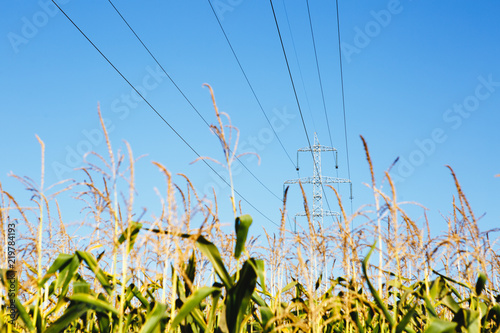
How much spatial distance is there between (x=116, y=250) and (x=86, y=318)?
2.77 ft

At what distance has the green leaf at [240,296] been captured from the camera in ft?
6.26

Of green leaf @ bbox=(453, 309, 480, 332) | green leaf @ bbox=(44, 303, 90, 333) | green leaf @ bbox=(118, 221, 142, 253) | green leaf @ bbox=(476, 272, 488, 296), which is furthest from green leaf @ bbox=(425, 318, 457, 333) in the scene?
green leaf @ bbox=(44, 303, 90, 333)

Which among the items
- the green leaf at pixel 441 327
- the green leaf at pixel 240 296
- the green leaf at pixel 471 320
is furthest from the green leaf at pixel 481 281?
the green leaf at pixel 240 296

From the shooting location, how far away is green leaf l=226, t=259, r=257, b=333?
191 centimetres

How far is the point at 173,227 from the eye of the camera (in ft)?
6.11

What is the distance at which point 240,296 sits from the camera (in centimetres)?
195

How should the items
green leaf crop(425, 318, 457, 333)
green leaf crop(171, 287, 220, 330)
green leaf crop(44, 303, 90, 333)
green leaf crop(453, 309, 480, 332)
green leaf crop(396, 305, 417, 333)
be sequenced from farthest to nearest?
green leaf crop(453, 309, 480, 332)
green leaf crop(396, 305, 417, 333)
green leaf crop(425, 318, 457, 333)
green leaf crop(44, 303, 90, 333)
green leaf crop(171, 287, 220, 330)

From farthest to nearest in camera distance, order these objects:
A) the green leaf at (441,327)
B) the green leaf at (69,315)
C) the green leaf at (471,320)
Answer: the green leaf at (471,320) → the green leaf at (441,327) → the green leaf at (69,315)

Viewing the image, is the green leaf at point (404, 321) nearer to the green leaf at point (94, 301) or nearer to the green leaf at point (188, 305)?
the green leaf at point (188, 305)

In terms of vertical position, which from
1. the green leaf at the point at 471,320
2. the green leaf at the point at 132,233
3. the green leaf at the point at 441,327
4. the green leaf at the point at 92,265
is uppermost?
the green leaf at the point at 132,233

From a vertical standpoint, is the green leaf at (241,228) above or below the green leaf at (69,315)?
above

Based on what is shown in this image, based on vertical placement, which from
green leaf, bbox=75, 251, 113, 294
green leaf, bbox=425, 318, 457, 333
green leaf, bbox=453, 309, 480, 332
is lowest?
green leaf, bbox=425, 318, 457, 333

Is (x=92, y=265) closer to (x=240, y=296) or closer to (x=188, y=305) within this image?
(x=188, y=305)

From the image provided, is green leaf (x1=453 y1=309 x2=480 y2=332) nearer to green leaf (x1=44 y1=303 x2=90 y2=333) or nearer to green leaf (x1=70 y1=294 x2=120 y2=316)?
green leaf (x1=70 y1=294 x2=120 y2=316)
